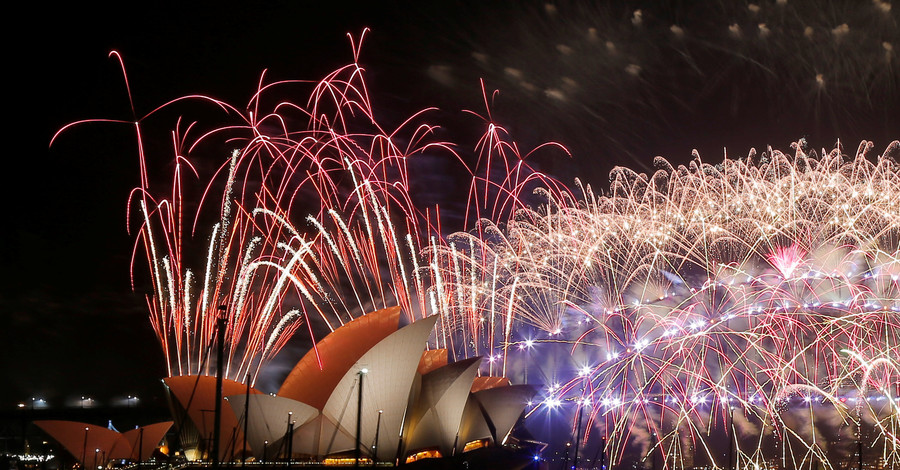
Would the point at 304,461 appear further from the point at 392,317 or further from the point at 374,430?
the point at 392,317

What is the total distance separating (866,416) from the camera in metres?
76.9

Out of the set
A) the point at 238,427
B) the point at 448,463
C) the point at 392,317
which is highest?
the point at 392,317

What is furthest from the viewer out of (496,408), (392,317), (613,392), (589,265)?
(613,392)

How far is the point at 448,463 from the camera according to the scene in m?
48.5

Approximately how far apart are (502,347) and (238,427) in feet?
71.0

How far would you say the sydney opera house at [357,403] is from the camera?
45062mm

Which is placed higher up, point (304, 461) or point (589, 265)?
point (589, 265)

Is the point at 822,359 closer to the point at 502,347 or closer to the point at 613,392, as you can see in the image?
the point at 613,392

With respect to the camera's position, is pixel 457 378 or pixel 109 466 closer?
pixel 457 378

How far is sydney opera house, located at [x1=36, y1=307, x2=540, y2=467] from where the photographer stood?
148ft

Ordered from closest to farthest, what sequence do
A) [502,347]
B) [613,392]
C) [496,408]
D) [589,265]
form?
[589,265]
[496,408]
[502,347]
[613,392]

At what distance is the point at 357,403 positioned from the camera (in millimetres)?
46000

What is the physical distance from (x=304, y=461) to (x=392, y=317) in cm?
1018

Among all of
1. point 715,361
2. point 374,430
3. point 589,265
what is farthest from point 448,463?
point 715,361
